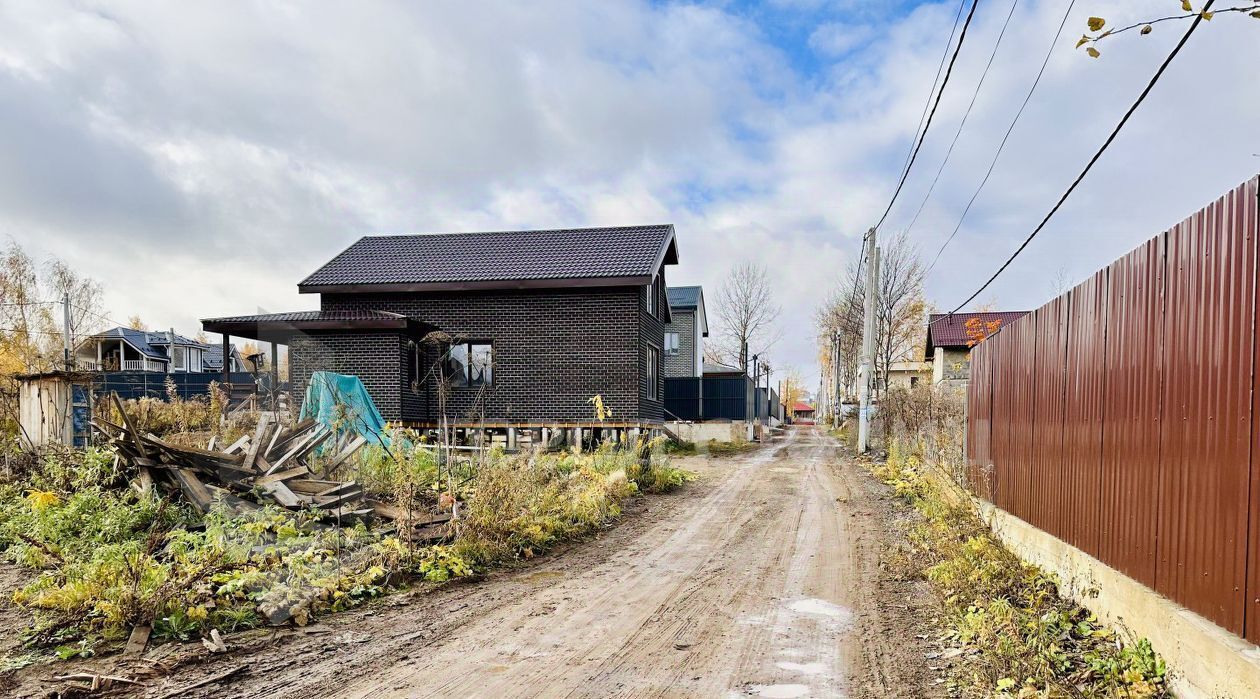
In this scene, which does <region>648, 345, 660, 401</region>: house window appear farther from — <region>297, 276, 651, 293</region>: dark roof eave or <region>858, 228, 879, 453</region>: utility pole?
<region>858, 228, 879, 453</region>: utility pole

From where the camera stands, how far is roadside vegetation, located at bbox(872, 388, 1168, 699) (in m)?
3.96

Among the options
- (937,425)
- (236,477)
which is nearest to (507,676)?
(236,477)

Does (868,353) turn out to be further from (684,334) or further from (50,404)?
(684,334)

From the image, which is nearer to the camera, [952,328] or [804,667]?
[804,667]

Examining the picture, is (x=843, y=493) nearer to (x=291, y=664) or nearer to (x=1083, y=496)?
(x=1083, y=496)

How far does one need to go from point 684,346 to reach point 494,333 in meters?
24.7

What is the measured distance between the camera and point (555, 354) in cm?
1919

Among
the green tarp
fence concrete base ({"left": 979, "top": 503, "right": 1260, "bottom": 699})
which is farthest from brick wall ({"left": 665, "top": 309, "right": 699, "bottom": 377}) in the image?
fence concrete base ({"left": 979, "top": 503, "right": 1260, "bottom": 699})

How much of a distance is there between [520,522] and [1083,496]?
5282mm

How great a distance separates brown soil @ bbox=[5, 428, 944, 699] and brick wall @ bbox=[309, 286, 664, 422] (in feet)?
34.1

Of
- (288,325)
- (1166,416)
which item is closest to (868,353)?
(288,325)

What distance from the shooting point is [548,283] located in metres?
18.9

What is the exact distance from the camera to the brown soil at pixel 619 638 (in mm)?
4234

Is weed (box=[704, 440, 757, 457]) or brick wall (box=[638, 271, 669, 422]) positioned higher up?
brick wall (box=[638, 271, 669, 422])
